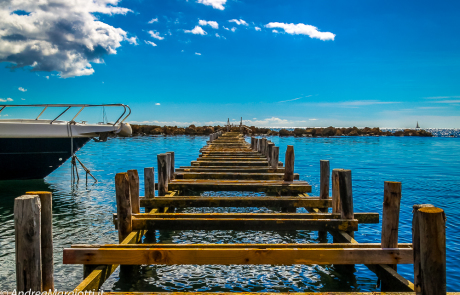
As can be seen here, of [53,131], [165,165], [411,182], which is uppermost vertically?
[53,131]

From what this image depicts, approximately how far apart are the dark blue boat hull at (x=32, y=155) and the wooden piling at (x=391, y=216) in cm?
1484

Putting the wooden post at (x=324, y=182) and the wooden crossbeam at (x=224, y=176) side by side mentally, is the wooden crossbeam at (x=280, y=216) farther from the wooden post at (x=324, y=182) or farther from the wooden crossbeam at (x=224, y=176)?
the wooden crossbeam at (x=224, y=176)

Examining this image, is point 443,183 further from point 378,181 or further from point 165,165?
point 165,165

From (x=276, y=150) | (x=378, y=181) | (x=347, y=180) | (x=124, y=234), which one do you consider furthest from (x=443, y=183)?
(x=124, y=234)

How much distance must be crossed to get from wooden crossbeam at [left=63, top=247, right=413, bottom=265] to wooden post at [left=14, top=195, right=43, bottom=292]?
74 centimetres

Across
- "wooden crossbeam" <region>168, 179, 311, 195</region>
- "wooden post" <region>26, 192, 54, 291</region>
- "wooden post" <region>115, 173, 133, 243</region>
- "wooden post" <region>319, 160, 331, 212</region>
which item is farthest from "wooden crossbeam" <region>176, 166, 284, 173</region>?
"wooden post" <region>26, 192, 54, 291</region>

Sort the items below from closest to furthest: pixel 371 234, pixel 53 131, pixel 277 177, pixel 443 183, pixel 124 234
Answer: pixel 124 234 → pixel 371 234 → pixel 277 177 → pixel 53 131 → pixel 443 183

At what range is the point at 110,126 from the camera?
52.9 feet

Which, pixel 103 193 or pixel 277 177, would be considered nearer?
pixel 277 177

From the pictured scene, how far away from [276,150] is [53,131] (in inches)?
402

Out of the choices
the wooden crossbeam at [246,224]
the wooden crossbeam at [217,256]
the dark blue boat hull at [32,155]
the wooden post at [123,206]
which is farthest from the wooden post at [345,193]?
the dark blue boat hull at [32,155]

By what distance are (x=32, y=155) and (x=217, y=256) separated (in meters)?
14.2

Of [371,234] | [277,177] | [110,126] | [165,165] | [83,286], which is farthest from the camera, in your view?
[110,126]

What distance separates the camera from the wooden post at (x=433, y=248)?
3.16m
